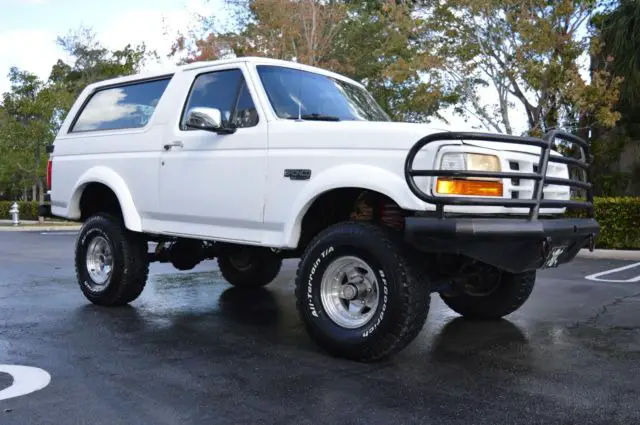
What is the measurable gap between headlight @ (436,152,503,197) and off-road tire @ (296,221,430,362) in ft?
1.63

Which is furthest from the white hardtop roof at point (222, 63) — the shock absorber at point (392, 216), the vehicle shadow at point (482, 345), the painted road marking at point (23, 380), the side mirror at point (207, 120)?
the painted road marking at point (23, 380)

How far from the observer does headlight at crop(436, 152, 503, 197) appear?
165 inches

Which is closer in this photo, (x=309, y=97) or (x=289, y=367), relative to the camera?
(x=289, y=367)

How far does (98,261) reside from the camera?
6.70 meters

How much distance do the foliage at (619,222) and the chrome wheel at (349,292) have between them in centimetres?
1114

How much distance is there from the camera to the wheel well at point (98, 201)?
22.3ft

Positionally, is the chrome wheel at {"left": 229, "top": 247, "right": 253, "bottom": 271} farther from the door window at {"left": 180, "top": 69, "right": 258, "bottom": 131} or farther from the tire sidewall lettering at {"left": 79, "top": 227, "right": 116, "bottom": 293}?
the door window at {"left": 180, "top": 69, "right": 258, "bottom": 131}

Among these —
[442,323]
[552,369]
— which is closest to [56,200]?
[442,323]

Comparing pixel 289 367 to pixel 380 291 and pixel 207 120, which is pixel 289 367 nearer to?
pixel 380 291

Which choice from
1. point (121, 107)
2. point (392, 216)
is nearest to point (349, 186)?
point (392, 216)

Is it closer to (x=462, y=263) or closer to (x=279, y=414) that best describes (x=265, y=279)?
(x=462, y=263)

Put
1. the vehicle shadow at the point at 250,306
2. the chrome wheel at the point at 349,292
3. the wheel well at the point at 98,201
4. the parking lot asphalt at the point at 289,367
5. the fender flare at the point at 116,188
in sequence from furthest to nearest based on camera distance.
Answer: the wheel well at the point at 98,201
the fender flare at the point at 116,188
the vehicle shadow at the point at 250,306
the chrome wheel at the point at 349,292
the parking lot asphalt at the point at 289,367

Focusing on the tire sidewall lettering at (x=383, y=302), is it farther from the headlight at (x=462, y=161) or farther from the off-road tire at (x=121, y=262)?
the off-road tire at (x=121, y=262)

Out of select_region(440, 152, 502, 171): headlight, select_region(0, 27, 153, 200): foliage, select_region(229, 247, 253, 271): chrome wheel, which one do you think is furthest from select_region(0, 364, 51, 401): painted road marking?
select_region(0, 27, 153, 200): foliage
